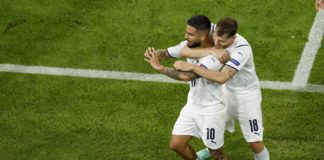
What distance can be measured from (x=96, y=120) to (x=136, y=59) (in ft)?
4.57

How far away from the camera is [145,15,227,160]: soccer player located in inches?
273

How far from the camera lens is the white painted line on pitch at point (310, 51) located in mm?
9415

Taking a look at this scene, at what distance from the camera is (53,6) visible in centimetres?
1127

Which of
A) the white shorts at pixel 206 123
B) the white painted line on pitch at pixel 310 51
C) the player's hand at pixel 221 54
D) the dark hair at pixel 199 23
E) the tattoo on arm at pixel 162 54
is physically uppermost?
the dark hair at pixel 199 23

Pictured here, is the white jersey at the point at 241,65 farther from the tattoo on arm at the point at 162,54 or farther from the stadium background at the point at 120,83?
the stadium background at the point at 120,83

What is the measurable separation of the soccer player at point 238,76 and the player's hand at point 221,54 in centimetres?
1

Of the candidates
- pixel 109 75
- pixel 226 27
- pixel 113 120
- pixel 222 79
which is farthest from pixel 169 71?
pixel 109 75

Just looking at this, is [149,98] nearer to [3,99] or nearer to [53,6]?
[3,99]

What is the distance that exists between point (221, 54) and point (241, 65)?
0.72ft

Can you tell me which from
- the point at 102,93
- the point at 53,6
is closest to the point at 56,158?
the point at 102,93

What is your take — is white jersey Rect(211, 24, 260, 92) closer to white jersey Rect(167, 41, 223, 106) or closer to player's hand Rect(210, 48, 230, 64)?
player's hand Rect(210, 48, 230, 64)

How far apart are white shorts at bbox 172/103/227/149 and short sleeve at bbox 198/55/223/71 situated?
1.49ft

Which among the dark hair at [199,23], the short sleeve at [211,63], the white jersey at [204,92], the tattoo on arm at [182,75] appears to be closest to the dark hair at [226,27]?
the dark hair at [199,23]

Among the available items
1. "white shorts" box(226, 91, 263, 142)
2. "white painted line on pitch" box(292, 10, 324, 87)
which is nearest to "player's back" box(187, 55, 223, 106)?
"white shorts" box(226, 91, 263, 142)
